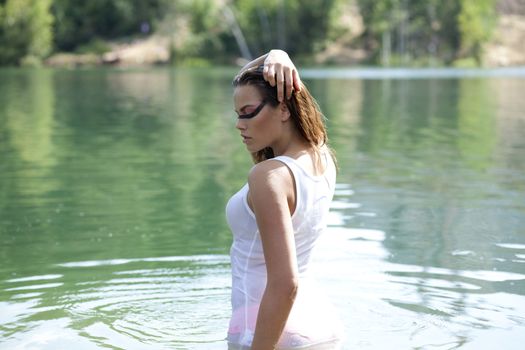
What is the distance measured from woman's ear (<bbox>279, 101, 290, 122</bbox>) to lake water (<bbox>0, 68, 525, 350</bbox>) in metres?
1.96

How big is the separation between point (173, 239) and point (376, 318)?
8.91 ft

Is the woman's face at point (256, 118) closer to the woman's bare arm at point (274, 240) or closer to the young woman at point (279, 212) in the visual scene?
the young woman at point (279, 212)

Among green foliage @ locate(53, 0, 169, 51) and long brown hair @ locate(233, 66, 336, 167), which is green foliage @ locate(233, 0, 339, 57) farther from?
long brown hair @ locate(233, 66, 336, 167)

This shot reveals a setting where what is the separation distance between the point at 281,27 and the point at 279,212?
99438mm

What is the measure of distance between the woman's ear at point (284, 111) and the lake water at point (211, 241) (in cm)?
196

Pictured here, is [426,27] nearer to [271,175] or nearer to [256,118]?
[256,118]

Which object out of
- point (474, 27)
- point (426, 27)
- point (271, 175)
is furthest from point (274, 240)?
point (426, 27)

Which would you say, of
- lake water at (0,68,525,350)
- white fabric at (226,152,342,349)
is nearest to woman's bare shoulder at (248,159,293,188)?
white fabric at (226,152,342,349)

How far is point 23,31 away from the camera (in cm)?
8275

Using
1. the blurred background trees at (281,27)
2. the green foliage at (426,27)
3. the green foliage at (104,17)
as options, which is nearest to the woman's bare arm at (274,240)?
the blurred background trees at (281,27)

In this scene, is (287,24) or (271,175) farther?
(287,24)

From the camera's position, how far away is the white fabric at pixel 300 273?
3.25 m

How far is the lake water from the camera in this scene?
5.31 meters

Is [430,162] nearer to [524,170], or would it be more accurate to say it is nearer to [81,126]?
[524,170]
